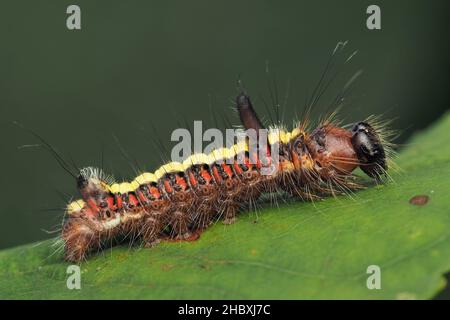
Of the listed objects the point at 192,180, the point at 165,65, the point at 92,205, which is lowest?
the point at 92,205

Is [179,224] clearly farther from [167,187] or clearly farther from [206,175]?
[206,175]

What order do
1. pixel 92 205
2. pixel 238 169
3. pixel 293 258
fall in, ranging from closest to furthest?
1. pixel 293 258
2. pixel 238 169
3. pixel 92 205

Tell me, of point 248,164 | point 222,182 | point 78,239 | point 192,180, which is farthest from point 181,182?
point 78,239

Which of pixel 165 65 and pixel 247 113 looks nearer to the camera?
pixel 247 113

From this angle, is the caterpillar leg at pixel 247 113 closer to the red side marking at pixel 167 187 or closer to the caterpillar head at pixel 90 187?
the red side marking at pixel 167 187

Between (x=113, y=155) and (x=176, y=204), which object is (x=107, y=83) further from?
(x=176, y=204)

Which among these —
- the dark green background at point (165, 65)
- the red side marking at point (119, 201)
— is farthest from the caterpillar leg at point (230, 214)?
the dark green background at point (165, 65)

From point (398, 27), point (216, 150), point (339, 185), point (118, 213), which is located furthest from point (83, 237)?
point (398, 27)
